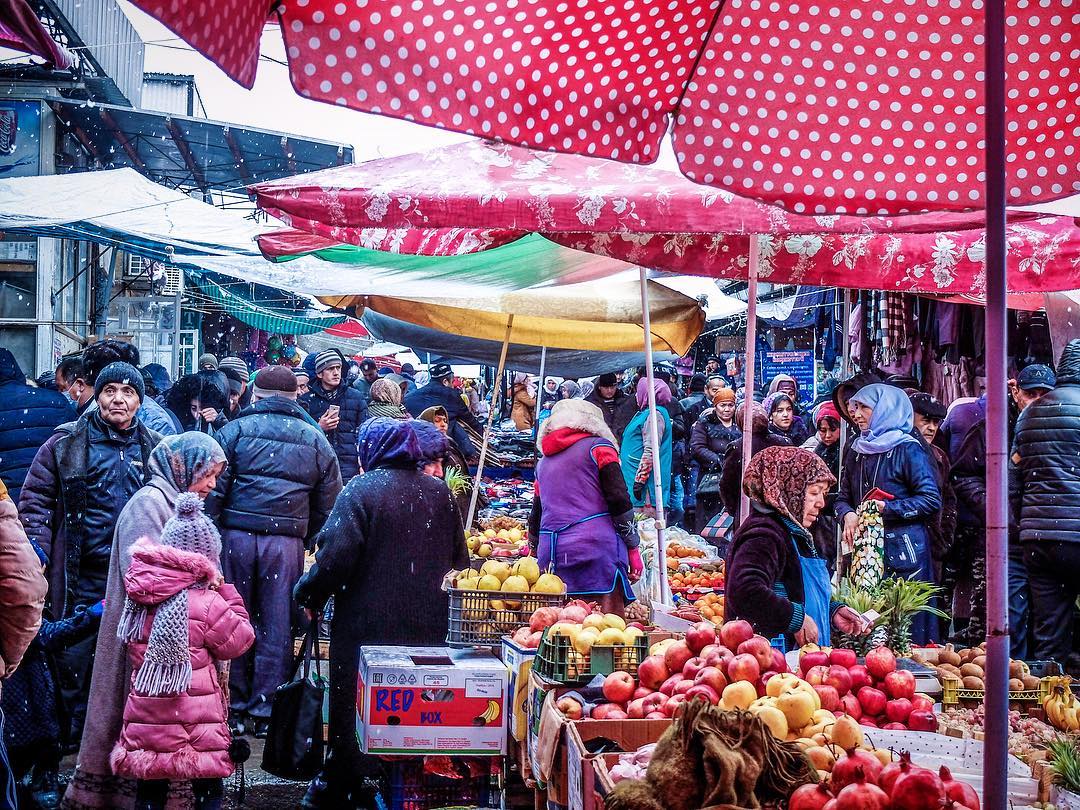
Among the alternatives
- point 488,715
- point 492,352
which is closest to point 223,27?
point 488,715

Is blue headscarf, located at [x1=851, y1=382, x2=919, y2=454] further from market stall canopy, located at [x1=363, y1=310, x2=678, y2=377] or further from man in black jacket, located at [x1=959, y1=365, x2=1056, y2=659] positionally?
market stall canopy, located at [x1=363, y1=310, x2=678, y2=377]

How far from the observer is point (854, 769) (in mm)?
2578

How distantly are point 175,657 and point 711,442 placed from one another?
838 centimetres

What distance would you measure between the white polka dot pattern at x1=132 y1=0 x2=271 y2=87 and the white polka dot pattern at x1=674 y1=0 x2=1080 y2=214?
4.23 feet

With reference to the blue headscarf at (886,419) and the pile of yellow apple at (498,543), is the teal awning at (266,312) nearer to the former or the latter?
the pile of yellow apple at (498,543)

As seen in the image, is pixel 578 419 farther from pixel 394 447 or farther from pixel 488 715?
pixel 488 715

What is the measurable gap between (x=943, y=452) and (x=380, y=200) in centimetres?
551

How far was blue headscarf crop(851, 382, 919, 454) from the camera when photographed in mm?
7469

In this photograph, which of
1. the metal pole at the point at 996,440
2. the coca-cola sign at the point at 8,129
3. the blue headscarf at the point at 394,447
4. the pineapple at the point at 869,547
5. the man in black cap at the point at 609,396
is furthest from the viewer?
the coca-cola sign at the point at 8,129

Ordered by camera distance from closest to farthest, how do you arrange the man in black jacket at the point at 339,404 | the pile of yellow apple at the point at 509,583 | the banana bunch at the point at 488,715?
the banana bunch at the point at 488,715 → the pile of yellow apple at the point at 509,583 → the man in black jacket at the point at 339,404

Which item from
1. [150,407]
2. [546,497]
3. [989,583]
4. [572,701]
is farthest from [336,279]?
[989,583]

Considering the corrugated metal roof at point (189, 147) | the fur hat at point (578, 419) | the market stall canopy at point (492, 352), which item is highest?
the corrugated metal roof at point (189, 147)

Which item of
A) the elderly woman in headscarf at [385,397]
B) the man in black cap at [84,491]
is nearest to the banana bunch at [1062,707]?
the man in black cap at [84,491]

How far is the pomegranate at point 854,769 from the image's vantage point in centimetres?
256
